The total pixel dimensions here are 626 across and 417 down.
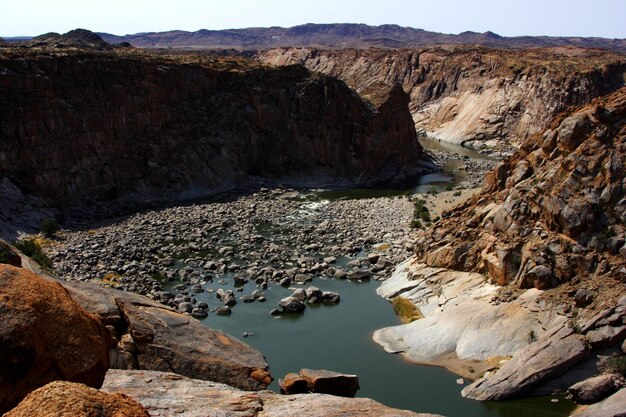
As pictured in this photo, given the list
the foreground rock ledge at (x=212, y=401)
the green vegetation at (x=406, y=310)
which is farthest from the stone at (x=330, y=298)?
the foreground rock ledge at (x=212, y=401)

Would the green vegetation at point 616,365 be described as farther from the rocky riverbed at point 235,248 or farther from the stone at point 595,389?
the rocky riverbed at point 235,248

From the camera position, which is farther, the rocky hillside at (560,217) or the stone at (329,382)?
the rocky hillside at (560,217)

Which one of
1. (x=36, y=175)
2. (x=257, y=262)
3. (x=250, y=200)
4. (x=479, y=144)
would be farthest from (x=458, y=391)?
(x=479, y=144)

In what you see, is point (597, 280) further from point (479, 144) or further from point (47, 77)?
point (479, 144)

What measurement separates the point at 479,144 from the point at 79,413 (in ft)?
268

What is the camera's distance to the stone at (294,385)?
1847 centimetres

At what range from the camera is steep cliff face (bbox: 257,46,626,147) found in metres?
83.9

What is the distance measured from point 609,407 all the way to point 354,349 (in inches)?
401

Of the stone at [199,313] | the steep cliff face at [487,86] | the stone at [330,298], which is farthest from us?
the steep cliff face at [487,86]

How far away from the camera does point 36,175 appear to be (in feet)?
160

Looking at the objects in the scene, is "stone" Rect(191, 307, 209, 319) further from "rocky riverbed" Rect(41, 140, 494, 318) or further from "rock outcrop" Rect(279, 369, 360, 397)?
"rock outcrop" Rect(279, 369, 360, 397)

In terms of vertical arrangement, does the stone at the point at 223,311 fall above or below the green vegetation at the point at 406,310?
below

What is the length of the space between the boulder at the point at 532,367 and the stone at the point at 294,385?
6.61 metres

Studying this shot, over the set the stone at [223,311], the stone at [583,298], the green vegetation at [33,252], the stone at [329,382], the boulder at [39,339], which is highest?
the boulder at [39,339]
